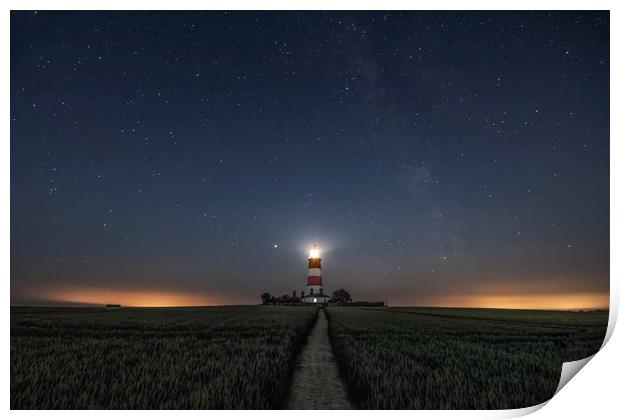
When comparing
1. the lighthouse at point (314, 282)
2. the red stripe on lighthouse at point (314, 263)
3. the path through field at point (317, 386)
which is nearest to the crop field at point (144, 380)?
the path through field at point (317, 386)

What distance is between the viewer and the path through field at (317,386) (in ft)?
24.0

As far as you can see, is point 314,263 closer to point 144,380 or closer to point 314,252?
point 314,252

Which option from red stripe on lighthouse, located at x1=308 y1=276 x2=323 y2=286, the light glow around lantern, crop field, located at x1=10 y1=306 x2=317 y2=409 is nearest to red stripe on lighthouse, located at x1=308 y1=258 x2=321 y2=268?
the light glow around lantern

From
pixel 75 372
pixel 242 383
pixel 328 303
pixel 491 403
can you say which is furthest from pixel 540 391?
pixel 328 303

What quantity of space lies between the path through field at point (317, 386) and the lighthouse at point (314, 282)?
6099cm

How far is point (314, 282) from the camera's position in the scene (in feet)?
241

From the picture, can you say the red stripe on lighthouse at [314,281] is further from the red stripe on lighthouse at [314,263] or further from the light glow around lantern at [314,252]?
the light glow around lantern at [314,252]

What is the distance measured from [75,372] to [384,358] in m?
5.72

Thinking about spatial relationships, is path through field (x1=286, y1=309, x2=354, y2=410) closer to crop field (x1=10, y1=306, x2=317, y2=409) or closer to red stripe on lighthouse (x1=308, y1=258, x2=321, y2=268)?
crop field (x1=10, y1=306, x2=317, y2=409)

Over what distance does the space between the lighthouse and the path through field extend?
61.0m

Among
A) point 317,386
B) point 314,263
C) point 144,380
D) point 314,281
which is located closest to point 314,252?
point 314,263

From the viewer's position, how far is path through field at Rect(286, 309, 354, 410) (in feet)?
24.0

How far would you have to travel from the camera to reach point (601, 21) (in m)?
10.0

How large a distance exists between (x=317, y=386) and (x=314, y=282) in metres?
65.6
